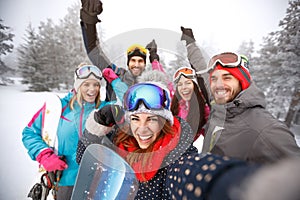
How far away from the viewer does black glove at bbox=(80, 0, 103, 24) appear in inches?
69.7

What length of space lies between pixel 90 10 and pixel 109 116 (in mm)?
1434

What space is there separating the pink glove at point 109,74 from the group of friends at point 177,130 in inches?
0.5

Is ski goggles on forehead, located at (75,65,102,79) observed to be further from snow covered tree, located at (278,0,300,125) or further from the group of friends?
snow covered tree, located at (278,0,300,125)

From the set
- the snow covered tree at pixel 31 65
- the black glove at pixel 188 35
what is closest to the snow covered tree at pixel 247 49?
Answer: the black glove at pixel 188 35

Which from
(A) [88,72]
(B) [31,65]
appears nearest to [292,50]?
(A) [88,72]

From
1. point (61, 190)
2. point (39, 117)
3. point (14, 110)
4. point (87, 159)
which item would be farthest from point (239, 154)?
point (14, 110)

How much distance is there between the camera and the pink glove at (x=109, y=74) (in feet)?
6.47

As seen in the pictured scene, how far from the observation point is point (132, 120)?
1.15 metres

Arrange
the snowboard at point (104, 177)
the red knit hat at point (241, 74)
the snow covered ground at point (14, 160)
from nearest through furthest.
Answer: the snowboard at point (104, 177)
the red knit hat at point (241, 74)
the snow covered ground at point (14, 160)

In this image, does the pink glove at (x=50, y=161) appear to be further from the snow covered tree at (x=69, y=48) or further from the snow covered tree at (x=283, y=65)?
the snow covered tree at (x=69, y=48)

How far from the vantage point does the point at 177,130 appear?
3.43ft

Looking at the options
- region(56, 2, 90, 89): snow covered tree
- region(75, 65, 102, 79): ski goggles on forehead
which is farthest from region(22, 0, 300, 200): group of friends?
region(56, 2, 90, 89): snow covered tree

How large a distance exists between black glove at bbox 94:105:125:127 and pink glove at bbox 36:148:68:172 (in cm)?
96

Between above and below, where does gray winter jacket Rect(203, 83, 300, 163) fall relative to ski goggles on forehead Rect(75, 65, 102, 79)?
below
